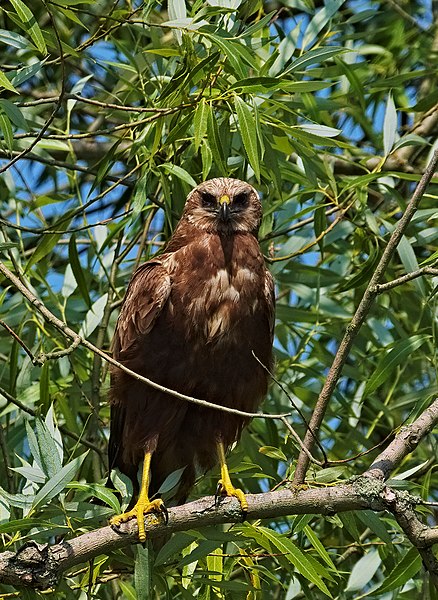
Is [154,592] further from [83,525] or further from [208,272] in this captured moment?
[208,272]

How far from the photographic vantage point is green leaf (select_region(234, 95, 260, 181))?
379cm

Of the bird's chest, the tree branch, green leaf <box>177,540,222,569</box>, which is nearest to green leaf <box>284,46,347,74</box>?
the bird's chest

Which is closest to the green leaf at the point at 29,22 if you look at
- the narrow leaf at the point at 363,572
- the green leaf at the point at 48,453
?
the green leaf at the point at 48,453

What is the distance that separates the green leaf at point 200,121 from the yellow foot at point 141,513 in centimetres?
125

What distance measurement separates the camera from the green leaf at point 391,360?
170 inches

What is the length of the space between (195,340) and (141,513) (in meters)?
0.76

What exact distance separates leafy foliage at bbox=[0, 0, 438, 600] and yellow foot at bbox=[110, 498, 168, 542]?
3.1 inches

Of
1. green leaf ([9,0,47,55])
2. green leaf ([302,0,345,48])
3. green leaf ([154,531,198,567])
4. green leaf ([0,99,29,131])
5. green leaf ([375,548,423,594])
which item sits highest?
green leaf ([302,0,345,48])

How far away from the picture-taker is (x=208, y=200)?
4637 mm

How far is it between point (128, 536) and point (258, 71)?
5.72 ft

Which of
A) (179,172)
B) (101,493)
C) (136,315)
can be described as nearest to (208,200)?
(179,172)

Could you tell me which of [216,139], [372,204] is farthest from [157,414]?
[372,204]

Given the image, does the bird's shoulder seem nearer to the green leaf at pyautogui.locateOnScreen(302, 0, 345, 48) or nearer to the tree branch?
the tree branch

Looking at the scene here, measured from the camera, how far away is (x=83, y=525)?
3680mm
